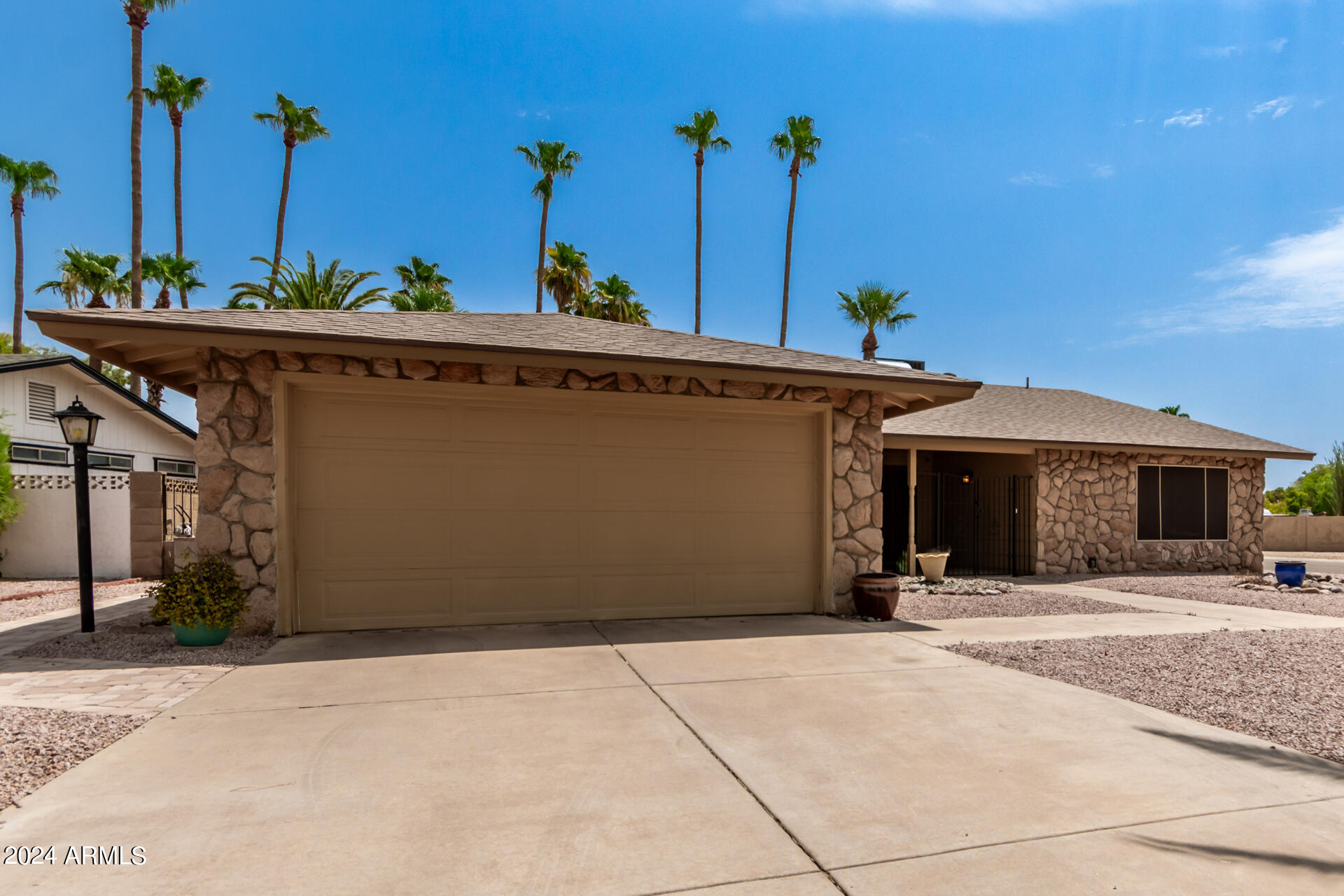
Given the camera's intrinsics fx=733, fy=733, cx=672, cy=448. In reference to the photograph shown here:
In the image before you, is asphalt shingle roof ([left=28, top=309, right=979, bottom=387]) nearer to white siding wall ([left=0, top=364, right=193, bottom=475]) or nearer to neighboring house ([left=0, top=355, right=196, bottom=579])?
neighboring house ([left=0, top=355, right=196, bottom=579])

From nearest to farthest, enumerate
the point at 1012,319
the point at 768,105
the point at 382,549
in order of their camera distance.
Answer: the point at 382,549 < the point at 1012,319 < the point at 768,105

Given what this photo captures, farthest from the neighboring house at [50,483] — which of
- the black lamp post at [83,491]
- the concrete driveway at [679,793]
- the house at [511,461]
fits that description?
the concrete driveway at [679,793]

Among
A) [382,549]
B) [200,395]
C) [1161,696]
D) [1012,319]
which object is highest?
[1012,319]

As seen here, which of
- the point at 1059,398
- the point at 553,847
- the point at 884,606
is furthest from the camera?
the point at 1059,398

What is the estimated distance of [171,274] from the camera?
87.8 ft

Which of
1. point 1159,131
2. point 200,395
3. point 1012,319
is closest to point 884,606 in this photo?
point 200,395

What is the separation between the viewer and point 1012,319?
25.3 meters

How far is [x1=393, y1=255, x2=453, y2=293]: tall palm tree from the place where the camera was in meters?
31.0

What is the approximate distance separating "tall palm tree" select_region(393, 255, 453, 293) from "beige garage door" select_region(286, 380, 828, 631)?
978 inches

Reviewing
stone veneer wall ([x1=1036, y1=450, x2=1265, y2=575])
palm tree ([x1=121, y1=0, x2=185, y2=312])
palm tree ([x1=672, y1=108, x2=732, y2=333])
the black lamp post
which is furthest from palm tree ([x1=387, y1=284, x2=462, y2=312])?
stone veneer wall ([x1=1036, y1=450, x2=1265, y2=575])

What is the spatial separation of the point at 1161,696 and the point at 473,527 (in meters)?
6.36

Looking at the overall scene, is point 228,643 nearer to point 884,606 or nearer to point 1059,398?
point 884,606

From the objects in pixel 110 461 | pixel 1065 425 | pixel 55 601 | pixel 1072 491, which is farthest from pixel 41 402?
pixel 1065 425

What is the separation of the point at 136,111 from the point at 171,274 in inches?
289
